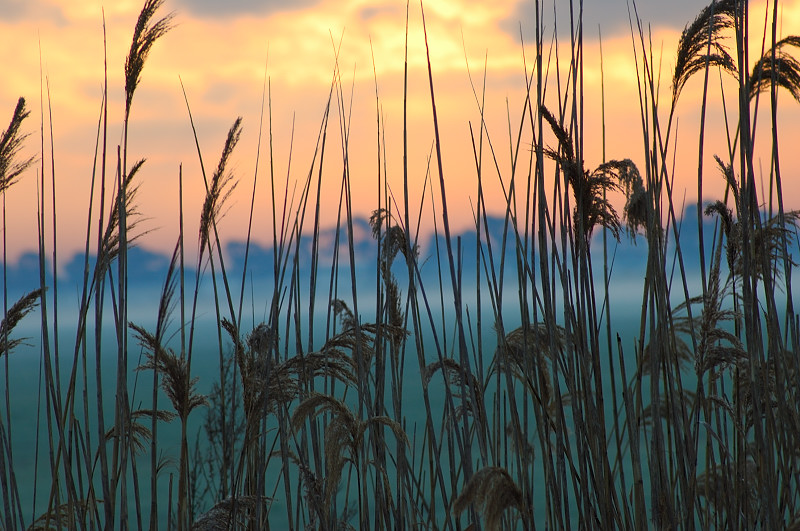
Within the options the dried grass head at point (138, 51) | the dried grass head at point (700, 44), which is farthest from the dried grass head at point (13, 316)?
the dried grass head at point (700, 44)

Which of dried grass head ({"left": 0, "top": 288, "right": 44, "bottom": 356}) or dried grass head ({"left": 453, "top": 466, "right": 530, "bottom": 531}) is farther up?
dried grass head ({"left": 0, "top": 288, "right": 44, "bottom": 356})

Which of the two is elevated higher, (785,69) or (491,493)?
(785,69)

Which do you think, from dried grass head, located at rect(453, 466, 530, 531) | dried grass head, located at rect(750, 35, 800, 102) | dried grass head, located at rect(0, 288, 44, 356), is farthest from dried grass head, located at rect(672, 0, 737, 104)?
dried grass head, located at rect(0, 288, 44, 356)

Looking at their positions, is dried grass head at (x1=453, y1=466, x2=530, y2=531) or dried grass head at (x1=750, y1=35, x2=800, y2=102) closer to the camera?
dried grass head at (x1=453, y1=466, x2=530, y2=531)

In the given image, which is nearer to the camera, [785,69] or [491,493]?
[491,493]

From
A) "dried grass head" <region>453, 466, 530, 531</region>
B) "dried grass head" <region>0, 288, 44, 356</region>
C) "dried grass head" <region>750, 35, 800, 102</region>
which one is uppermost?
"dried grass head" <region>750, 35, 800, 102</region>

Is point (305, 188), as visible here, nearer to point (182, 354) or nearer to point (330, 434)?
point (182, 354)

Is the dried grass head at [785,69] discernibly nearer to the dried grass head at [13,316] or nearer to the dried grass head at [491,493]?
the dried grass head at [491,493]

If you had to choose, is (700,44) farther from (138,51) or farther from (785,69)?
(138,51)

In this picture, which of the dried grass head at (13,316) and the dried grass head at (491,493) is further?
the dried grass head at (13,316)

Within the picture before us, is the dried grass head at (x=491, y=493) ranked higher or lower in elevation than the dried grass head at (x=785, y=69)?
lower

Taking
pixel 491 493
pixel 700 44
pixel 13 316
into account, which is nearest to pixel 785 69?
pixel 700 44

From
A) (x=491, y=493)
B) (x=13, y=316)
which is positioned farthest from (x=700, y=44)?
(x=13, y=316)

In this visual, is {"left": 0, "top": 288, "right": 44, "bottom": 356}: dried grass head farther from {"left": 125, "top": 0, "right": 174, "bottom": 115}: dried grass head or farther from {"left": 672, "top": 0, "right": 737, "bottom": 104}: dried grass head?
{"left": 672, "top": 0, "right": 737, "bottom": 104}: dried grass head
